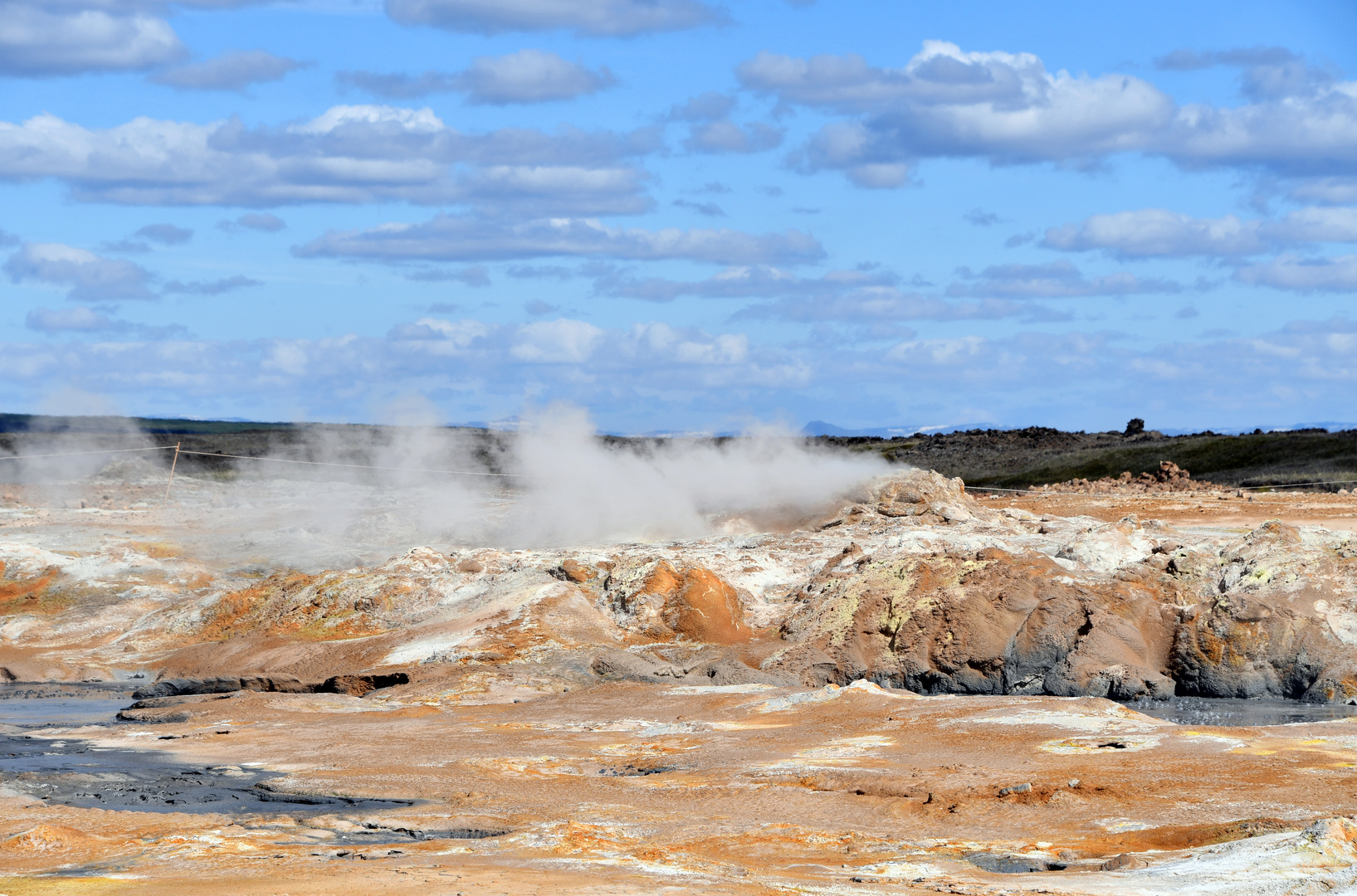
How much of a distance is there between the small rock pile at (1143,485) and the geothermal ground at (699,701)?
260 centimetres

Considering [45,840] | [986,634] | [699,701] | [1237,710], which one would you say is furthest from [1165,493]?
[45,840]

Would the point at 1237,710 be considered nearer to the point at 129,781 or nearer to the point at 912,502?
the point at 912,502

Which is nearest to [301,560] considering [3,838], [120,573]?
[120,573]

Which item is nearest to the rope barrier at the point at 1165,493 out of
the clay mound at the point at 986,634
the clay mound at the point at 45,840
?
A: the clay mound at the point at 986,634

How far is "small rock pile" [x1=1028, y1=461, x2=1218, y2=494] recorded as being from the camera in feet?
140

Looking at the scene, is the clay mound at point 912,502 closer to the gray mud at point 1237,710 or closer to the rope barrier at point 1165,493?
the rope barrier at point 1165,493

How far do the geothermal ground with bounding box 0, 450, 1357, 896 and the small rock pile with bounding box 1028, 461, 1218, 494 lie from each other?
2600mm

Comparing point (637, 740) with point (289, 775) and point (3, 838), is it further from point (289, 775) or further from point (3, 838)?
point (3, 838)

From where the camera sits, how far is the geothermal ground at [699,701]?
11688mm

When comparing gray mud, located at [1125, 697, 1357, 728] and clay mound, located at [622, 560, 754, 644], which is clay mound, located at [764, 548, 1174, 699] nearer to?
gray mud, located at [1125, 697, 1357, 728]

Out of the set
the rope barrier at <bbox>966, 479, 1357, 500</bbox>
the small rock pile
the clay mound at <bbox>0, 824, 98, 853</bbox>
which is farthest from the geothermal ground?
the small rock pile

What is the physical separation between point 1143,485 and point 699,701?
27666 millimetres

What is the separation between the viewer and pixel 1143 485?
43.8 metres

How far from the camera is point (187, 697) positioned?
22.8 meters
